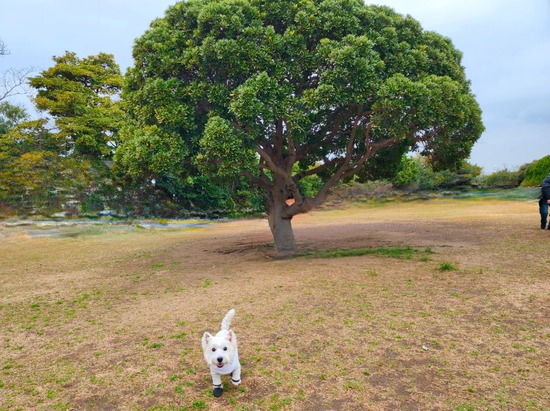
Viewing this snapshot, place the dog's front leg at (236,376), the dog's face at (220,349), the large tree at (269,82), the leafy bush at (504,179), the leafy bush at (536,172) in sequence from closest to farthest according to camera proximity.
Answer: the dog's face at (220,349)
the dog's front leg at (236,376)
the large tree at (269,82)
the leafy bush at (536,172)
the leafy bush at (504,179)

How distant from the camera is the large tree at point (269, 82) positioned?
10.1 m

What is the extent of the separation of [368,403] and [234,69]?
9114mm

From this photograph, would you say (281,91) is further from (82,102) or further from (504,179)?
(504,179)

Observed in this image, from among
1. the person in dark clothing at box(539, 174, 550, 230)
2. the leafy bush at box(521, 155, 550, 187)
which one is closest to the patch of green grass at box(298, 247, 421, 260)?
the person in dark clothing at box(539, 174, 550, 230)

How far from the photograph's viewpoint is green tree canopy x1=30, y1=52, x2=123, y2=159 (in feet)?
101

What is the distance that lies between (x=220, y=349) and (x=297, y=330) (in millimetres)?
2401

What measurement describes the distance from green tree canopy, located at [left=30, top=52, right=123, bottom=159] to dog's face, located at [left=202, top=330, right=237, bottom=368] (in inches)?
1150

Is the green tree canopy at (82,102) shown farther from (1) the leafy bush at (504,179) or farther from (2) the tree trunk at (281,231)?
(1) the leafy bush at (504,179)

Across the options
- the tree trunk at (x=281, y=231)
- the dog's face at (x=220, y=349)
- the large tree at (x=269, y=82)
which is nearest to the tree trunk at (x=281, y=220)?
the tree trunk at (x=281, y=231)

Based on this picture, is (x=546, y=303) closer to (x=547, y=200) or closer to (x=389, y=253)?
(x=389, y=253)

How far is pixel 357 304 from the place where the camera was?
729 cm

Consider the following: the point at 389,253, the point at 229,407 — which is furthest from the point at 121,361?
the point at 389,253

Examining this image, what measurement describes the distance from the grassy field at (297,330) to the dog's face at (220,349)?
0.58 meters

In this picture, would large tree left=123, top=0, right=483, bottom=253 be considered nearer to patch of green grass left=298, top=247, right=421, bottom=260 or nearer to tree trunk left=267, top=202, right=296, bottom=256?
tree trunk left=267, top=202, right=296, bottom=256
